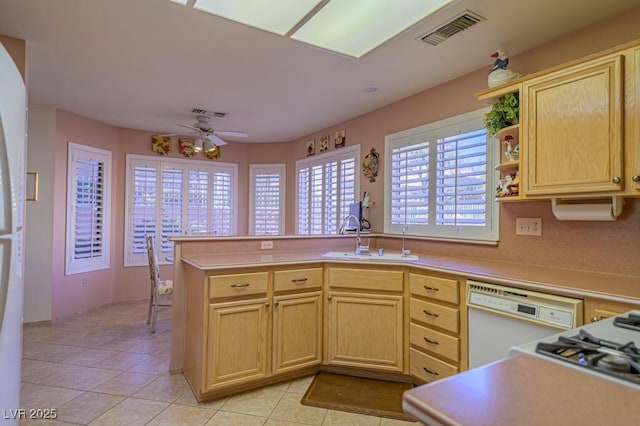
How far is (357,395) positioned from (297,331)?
1.99ft

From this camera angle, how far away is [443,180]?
10.4ft

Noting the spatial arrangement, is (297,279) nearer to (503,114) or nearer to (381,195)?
(381,195)

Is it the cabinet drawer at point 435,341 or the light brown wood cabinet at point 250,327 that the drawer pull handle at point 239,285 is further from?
the cabinet drawer at point 435,341

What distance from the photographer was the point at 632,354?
2.73 feet

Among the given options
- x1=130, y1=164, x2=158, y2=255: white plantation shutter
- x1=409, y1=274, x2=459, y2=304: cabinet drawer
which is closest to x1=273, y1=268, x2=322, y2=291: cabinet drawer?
x1=409, y1=274, x2=459, y2=304: cabinet drawer

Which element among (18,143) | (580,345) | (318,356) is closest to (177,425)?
(318,356)

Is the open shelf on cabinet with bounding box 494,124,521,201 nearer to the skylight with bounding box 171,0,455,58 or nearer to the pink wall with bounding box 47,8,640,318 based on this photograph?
the pink wall with bounding box 47,8,640,318

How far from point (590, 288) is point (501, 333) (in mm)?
514

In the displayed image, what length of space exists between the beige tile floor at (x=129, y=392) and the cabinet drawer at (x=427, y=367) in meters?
0.39

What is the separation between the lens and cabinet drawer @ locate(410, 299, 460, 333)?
228 cm

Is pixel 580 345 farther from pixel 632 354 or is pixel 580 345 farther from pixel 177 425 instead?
pixel 177 425

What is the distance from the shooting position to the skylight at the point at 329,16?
204cm

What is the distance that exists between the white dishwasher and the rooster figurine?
4.61ft

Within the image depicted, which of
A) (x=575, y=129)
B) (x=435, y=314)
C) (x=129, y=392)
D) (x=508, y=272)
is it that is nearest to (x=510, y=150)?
(x=575, y=129)
